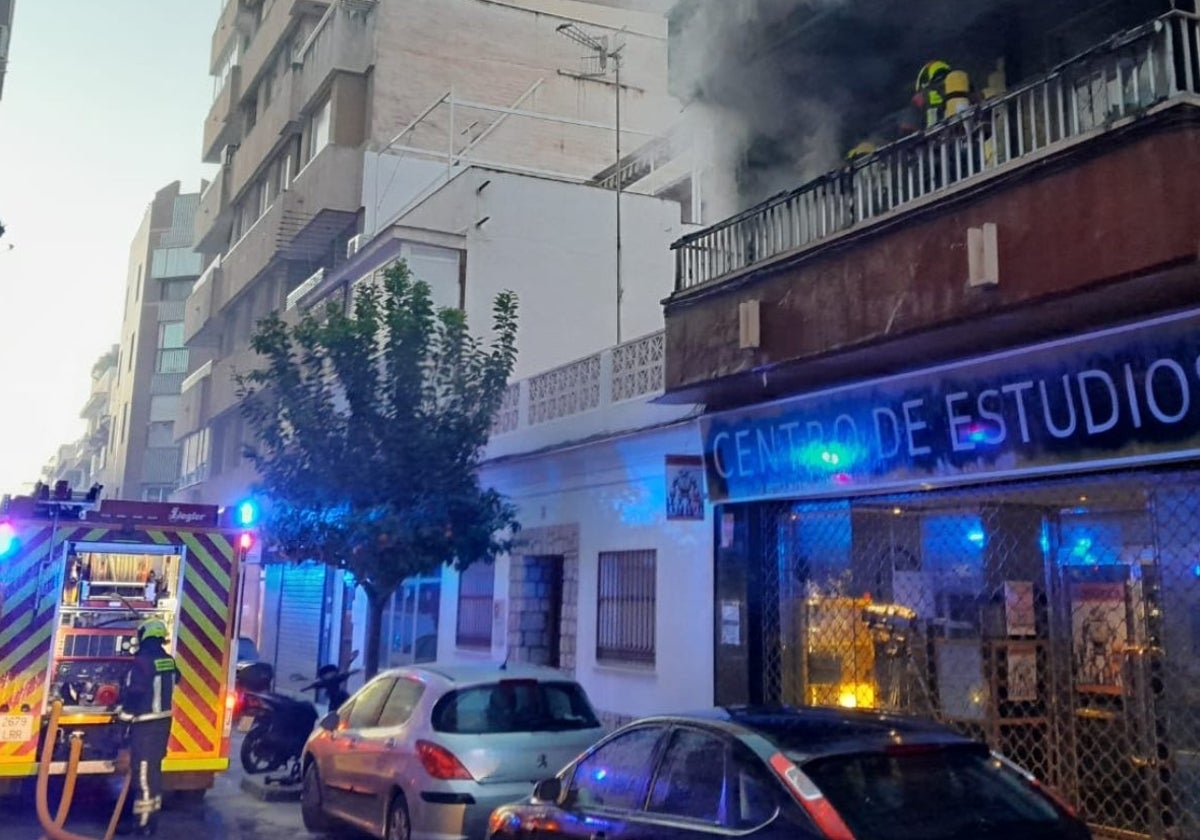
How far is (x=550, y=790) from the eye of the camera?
5867mm

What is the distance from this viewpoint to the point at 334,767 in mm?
9219

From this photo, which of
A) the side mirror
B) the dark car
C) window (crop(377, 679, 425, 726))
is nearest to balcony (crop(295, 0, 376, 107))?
window (crop(377, 679, 425, 726))

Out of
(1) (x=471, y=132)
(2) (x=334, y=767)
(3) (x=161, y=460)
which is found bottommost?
(2) (x=334, y=767)

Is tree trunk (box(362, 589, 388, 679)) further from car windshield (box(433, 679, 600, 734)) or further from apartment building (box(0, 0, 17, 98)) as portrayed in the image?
apartment building (box(0, 0, 17, 98))

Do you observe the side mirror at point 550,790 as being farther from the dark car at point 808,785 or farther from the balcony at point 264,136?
the balcony at point 264,136

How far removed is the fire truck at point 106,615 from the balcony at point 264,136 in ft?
64.7

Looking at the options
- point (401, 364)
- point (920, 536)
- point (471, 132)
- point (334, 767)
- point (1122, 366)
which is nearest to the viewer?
point (1122, 366)

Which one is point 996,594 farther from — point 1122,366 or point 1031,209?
point 1031,209

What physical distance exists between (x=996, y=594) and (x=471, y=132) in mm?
17650

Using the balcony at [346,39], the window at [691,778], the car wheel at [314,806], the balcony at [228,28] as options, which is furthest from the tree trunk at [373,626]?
the balcony at [228,28]

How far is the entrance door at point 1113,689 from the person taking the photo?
8648 millimetres

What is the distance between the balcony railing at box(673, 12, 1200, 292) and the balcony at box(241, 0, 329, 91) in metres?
22.2

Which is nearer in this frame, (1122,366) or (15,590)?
(1122,366)

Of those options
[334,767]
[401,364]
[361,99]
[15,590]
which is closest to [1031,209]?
[334,767]
